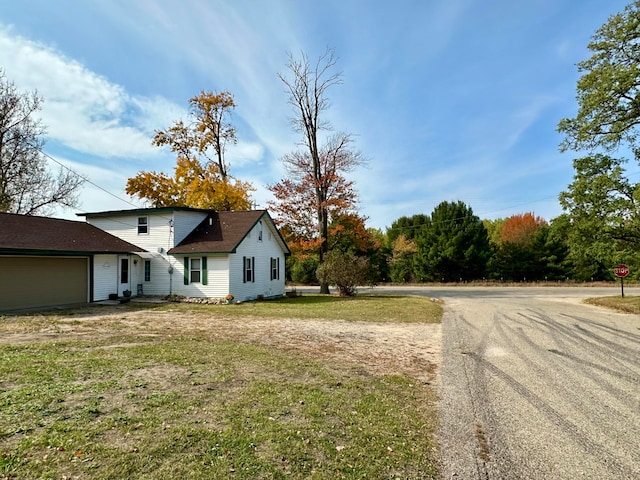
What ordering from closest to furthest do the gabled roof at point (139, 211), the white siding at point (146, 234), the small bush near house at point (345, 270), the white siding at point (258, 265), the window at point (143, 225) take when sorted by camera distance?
the white siding at point (258, 265), the gabled roof at point (139, 211), the white siding at point (146, 234), the window at point (143, 225), the small bush near house at point (345, 270)

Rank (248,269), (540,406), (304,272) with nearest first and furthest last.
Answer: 1. (540,406)
2. (248,269)
3. (304,272)

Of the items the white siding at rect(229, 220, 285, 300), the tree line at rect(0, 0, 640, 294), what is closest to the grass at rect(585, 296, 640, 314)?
the tree line at rect(0, 0, 640, 294)

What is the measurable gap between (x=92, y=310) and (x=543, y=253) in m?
38.5

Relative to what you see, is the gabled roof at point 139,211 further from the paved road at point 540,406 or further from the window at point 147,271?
the paved road at point 540,406

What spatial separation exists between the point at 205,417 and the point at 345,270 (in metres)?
17.9

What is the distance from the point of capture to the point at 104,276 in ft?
58.5

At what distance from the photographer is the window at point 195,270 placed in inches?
743

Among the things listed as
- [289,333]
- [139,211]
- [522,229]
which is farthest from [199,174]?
[522,229]

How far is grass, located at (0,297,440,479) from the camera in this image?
10.2 ft

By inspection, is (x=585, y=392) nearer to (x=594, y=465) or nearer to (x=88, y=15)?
(x=594, y=465)

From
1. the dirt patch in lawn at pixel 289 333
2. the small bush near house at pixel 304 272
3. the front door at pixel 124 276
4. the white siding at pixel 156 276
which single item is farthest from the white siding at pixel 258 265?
the small bush near house at pixel 304 272

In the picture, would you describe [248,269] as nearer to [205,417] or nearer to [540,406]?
[205,417]

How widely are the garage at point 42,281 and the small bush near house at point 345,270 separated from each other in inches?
485

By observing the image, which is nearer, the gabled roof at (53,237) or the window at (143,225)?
the gabled roof at (53,237)
